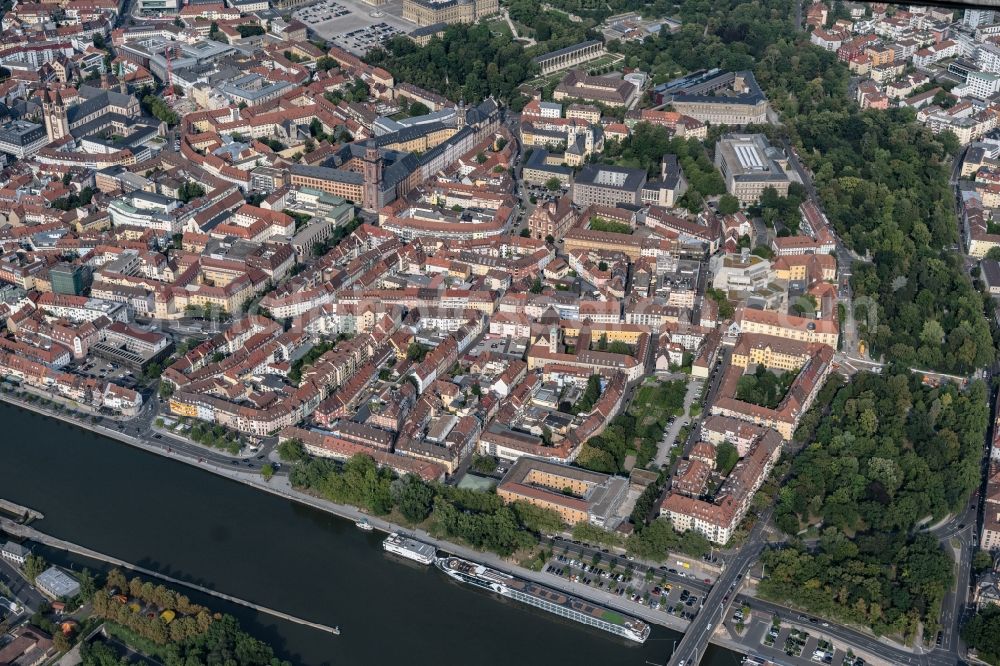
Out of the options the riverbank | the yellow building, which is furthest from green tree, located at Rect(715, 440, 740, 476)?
the riverbank

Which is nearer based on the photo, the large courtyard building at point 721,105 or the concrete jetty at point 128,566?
the concrete jetty at point 128,566

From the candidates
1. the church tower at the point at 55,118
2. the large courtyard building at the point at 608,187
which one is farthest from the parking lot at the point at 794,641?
the church tower at the point at 55,118

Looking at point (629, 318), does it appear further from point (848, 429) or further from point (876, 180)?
point (876, 180)

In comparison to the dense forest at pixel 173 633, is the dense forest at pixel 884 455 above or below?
above

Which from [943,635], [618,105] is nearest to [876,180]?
[618,105]

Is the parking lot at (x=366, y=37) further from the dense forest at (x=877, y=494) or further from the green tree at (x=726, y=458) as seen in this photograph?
the green tree at (x=726, y=458)

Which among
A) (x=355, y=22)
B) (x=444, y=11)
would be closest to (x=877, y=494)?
(x=444, y=11)
